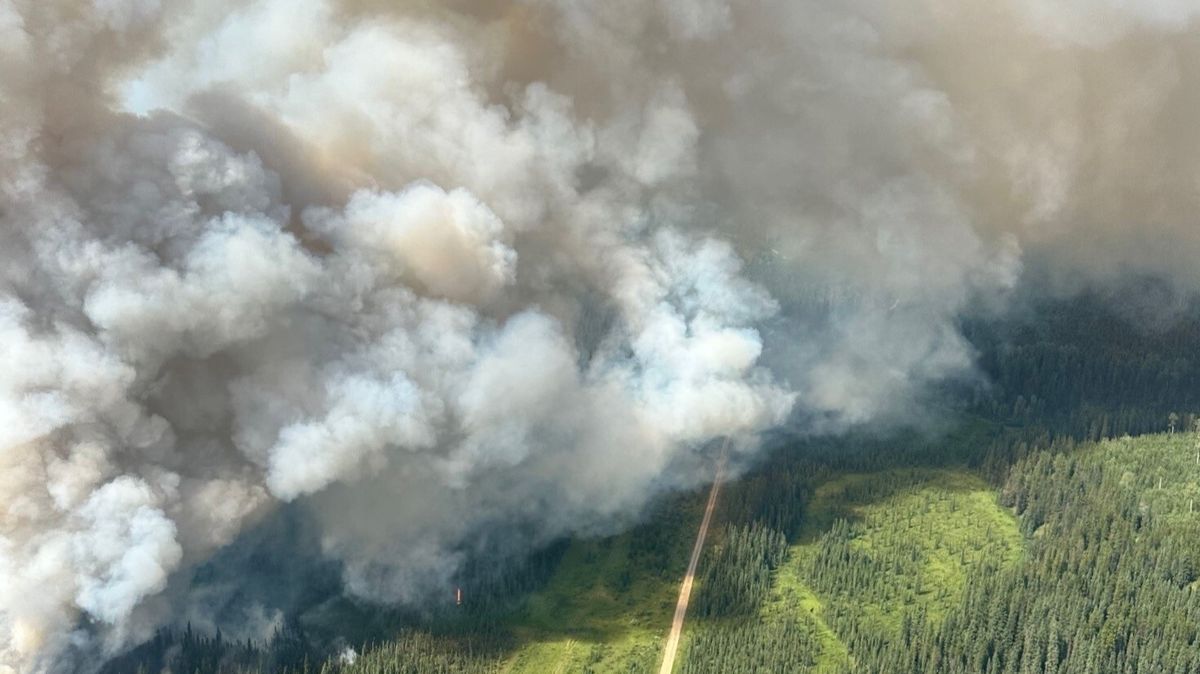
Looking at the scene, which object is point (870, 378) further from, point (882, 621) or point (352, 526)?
point (352, 526)

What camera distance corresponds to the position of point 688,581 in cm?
10531

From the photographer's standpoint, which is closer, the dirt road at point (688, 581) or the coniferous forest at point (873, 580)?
the coniferous forest at point (873, 580)

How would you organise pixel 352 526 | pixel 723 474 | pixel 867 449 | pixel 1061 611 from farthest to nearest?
pixel 867 449, pixel 723 474, pixel 1061 611, pixel 352 526

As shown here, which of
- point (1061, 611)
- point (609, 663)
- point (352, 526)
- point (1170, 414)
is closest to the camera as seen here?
point (352, 526)

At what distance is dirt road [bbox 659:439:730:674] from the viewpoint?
307 feet

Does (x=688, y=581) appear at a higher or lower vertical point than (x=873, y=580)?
lower

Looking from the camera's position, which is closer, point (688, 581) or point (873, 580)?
point (688, 581)

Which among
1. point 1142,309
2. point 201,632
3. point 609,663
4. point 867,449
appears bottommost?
point 201,632

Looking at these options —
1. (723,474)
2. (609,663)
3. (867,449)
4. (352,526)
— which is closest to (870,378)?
(867,449)

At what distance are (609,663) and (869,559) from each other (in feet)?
98.9

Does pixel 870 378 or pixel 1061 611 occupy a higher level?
pixel 870 378

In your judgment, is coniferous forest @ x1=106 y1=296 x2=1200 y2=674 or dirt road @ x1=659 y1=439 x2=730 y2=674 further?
dirt road @ x1=659 y1=439 x2=730 y2=674

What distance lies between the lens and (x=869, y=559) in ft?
368

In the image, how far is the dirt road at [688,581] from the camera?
9344 centimetres
